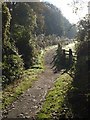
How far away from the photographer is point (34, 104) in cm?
1577

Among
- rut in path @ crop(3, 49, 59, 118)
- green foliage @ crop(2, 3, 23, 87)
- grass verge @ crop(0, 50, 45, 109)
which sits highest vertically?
green foliage @ crop(2, 3, 23, 87)

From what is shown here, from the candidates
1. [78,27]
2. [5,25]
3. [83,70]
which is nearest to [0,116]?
[83,70]

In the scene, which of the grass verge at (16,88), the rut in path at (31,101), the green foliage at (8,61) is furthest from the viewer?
the green foliage at (8,61)

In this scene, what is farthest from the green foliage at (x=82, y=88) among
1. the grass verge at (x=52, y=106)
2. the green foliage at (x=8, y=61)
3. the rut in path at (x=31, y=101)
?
the green foliage at (x=8, y=61)

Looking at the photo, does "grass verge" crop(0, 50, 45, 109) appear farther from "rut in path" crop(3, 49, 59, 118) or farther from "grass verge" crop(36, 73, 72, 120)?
"grass verge" crop(36, 73, 72, 120)

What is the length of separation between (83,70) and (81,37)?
292 centimetres

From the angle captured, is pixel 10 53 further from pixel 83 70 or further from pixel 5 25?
pixel 83 70

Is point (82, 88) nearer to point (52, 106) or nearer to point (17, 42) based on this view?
point (52, 106)

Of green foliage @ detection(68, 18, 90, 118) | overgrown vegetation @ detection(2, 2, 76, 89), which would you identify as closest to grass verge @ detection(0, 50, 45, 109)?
overgrown vegetation @ detection(2, 2, 76, 89)

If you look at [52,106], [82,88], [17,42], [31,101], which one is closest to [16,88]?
[31,101]

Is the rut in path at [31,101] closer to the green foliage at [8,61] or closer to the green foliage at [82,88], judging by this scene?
the green foliage at [8,61]

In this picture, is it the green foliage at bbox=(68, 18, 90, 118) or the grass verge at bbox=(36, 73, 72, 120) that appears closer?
the green foliage at bbox=(68, 18, 90, 118)

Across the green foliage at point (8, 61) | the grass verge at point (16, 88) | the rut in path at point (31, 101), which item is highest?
the green foliage at point (8, 61)

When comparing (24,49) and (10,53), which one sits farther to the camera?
(24,49)
